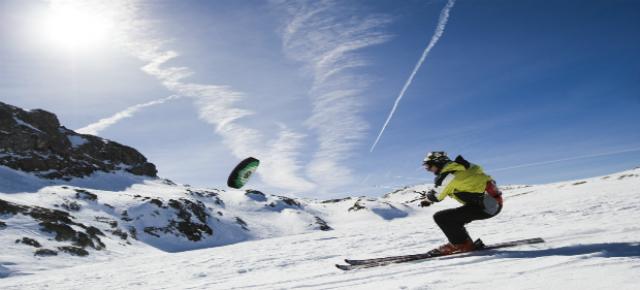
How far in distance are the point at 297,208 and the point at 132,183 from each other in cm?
4230

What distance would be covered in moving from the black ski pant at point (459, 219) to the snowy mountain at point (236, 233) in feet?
2.96

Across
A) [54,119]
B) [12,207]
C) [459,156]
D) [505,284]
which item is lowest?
[505,284]

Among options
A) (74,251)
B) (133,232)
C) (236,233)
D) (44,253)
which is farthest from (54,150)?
(44,253)

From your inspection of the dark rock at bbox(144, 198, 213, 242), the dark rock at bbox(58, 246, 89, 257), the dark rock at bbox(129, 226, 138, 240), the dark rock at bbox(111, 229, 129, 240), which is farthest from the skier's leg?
the dark rock at bbox(144, 198, 213, 242)

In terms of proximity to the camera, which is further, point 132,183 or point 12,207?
point 132,183

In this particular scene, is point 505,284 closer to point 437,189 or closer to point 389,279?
point 389,279

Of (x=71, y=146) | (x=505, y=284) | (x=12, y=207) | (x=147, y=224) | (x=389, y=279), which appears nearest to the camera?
(x=505, y=284)

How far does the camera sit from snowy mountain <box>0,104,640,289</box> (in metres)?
5.47

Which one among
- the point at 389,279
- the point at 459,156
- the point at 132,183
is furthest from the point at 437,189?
the point at 132,183

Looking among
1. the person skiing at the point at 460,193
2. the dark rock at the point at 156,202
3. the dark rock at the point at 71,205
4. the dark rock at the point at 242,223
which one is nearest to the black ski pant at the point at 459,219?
the person skiing at the point at 460,193

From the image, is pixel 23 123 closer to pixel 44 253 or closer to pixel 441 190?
pixel 44 253

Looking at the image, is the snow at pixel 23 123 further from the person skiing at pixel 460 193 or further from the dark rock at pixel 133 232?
the person skiing at pixel 460 193

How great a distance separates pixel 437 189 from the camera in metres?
7.72

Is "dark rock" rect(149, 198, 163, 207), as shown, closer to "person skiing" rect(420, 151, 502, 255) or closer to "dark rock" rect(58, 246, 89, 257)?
"dark rock" rect(58, 246, 89, 257)
